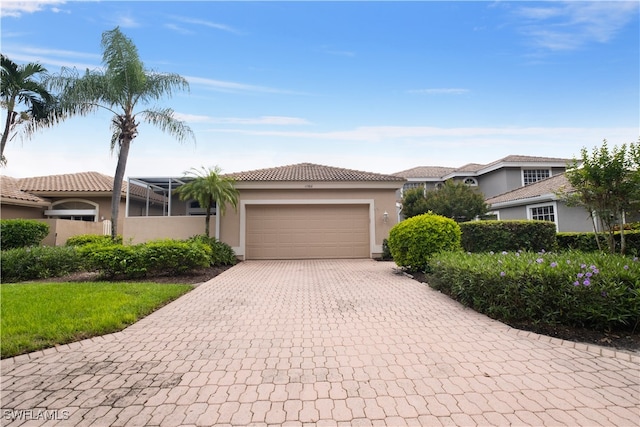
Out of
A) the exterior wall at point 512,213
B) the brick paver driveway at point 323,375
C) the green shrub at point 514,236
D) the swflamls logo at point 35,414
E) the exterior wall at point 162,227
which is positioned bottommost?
the brick paver driveway at point 323,375

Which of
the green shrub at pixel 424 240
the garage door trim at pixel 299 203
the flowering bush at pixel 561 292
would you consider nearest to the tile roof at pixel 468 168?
the garage door trim at pixel 299 203

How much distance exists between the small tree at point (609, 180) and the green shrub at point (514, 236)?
3009mm

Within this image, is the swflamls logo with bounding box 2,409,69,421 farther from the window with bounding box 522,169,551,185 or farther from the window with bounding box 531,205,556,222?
the window with bounding box 522,169,551,185

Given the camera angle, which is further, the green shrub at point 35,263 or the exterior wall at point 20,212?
the exterior wall at point 20,212

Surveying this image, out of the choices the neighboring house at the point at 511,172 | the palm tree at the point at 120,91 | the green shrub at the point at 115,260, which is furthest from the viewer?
the neighboring house at the point at 511,172

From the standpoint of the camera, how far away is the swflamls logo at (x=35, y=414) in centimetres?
236

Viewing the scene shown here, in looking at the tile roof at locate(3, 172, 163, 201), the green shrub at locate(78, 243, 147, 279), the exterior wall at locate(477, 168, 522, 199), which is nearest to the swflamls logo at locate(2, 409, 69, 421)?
the green shrub at locate(78, 243, 147, 279)

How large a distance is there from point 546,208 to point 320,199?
36.9 feet

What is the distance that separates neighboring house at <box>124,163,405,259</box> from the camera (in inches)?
522

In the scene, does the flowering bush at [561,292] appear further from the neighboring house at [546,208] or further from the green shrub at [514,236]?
the neighboring house at [546,208]

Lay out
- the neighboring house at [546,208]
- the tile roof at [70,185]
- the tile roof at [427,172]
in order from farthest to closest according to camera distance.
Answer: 1. the tile roof at [427,172]
2. the tile roof at [70,185]
3. the neighboring house at [546,208]

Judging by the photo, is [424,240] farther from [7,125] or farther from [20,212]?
[20,212]

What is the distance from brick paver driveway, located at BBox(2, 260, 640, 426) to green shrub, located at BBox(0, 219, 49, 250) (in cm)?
1148

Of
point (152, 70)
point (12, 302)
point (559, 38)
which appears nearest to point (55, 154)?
point (152, 70)
